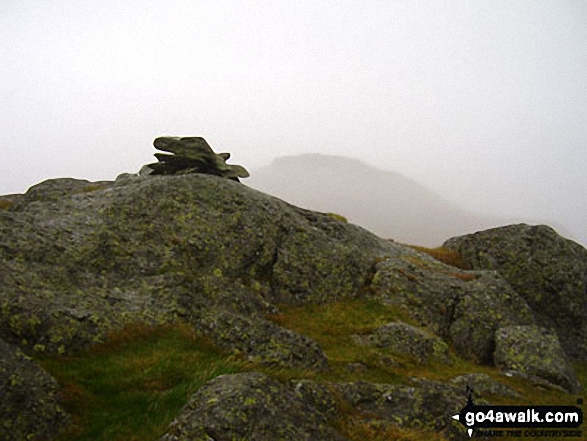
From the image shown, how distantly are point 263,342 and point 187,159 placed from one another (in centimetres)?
2685

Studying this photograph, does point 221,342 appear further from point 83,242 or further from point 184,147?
point 184,147

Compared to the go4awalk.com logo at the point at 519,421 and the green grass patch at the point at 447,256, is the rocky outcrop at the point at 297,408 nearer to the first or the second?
the go4awalk.com logo at the point at 519,421

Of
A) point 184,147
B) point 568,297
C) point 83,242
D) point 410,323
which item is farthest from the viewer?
point 184,147

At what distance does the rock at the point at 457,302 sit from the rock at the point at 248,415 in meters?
17.6

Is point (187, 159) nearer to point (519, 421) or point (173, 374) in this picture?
point (173, 374)

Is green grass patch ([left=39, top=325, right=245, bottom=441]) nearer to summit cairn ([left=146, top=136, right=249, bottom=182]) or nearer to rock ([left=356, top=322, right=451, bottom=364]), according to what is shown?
rock ([left=356, top=322, right=451, bottom=364])

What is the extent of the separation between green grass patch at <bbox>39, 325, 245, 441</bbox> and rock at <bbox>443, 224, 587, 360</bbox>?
2991 cm

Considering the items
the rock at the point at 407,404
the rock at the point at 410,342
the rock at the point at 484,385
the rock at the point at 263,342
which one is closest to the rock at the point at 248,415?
the rock at the point at 407,404

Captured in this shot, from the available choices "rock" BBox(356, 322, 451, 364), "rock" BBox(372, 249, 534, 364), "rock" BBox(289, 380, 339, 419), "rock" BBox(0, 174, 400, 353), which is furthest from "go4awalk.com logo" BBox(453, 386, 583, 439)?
"rock" BBox(0, 174, 400, 353)

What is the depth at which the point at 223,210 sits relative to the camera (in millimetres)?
30953

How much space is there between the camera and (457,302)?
101ft

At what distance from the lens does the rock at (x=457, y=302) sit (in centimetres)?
2827

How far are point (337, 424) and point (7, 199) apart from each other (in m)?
44.2

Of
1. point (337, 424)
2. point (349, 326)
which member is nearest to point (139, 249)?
Result: point (349, 326)
